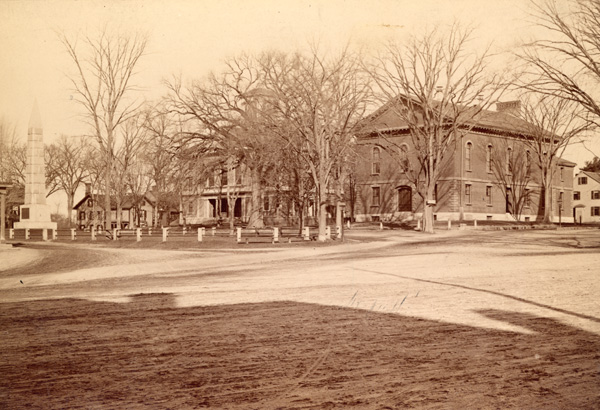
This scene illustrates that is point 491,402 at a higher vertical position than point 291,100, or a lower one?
lower

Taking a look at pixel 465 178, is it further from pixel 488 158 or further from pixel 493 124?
pixel 493 124

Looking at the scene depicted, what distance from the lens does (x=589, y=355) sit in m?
6.68

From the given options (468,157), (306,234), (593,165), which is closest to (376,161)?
(468,157)

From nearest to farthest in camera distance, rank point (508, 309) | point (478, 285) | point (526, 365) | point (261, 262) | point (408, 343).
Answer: point (526, 365) < point (408, 343) < point (508, 309) < point (478, 285) < point (261, 262)

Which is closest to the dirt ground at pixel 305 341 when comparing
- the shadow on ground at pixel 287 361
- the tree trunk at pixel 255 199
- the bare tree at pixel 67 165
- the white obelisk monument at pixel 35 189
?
the shadow on ground at pixel 287 361

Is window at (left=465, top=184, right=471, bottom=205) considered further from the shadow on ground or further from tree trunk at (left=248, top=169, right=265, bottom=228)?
the shadow on ground

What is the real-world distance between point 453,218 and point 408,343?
156 feet

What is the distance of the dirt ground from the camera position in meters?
5.33

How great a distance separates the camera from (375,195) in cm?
5875

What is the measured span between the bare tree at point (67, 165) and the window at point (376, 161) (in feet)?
86.8

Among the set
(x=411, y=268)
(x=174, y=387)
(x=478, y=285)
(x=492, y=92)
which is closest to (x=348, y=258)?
(x=411, y=268)

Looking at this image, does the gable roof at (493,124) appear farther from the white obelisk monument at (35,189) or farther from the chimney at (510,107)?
the white obelisk monument at (35,189)

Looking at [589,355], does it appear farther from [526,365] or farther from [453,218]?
[453,218]

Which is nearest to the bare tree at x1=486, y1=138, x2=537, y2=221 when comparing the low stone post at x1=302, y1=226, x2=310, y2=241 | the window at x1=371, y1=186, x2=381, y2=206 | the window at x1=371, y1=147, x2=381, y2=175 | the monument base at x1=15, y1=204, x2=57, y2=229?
the window at x1=371, y1=147, x2=381, y2=175
